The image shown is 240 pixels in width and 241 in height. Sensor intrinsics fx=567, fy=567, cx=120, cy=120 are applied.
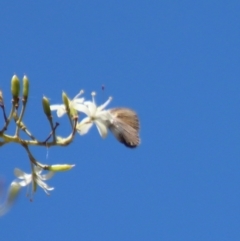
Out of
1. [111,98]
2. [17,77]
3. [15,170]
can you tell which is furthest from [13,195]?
[111,98]

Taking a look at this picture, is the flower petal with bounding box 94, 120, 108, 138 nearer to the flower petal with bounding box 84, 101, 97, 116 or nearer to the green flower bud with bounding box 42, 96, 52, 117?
the flower petal with bounding box 84, 101, 97, 116

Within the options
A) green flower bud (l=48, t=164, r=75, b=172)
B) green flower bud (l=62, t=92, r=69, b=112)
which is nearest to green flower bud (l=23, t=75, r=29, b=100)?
green flower bud (l=62, t=92, r=69, b=112)

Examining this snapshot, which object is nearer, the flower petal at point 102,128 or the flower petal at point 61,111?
the flower petal at point 102,128

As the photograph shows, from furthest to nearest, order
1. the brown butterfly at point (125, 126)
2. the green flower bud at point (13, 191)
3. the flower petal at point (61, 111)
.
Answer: the flower petal at point (61, 111) → the green flower bud at point (13, 191) → the brown butterfly at point (125, 126)

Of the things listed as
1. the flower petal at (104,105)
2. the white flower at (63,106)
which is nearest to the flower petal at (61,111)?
the white flower at (63,106)

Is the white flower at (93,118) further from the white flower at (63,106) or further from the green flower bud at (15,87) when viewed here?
the green flower bud at (15,87)

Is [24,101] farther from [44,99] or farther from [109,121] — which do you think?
[109,121]
